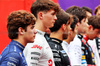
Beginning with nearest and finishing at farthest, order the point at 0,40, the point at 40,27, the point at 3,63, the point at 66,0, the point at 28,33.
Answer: the point at 3,63
the point at 28,33
the point at 40,27
the point at 0,40
the point at 66,0

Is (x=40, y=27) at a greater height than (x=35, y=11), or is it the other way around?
(x=35, y=11)

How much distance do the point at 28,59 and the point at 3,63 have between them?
1.25 feet

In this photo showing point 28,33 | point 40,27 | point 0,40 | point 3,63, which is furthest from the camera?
point 0,40

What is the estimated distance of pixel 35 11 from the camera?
264 centimetres

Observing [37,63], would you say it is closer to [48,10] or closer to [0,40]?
[48,10]

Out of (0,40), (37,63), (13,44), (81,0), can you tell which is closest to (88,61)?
(0,40)

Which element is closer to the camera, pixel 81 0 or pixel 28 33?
pixel 28 33

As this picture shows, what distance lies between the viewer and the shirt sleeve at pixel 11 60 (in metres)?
1.88

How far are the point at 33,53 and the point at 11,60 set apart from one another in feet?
1.24

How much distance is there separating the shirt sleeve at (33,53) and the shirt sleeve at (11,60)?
300mm

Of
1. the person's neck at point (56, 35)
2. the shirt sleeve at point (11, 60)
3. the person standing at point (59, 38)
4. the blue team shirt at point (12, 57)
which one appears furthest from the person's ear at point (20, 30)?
the person's neck at point (56, 35)

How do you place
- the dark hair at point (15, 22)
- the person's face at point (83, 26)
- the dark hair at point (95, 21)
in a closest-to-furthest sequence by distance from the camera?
the dark hair at point (15, 22) < the person's face at point (83, 26) < the dark hair at point (95, 21)

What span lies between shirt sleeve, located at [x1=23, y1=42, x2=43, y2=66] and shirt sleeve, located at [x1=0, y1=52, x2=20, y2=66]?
0.30m

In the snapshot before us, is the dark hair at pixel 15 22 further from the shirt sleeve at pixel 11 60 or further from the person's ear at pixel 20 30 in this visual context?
the shirt sleeve at pixel 11 60
